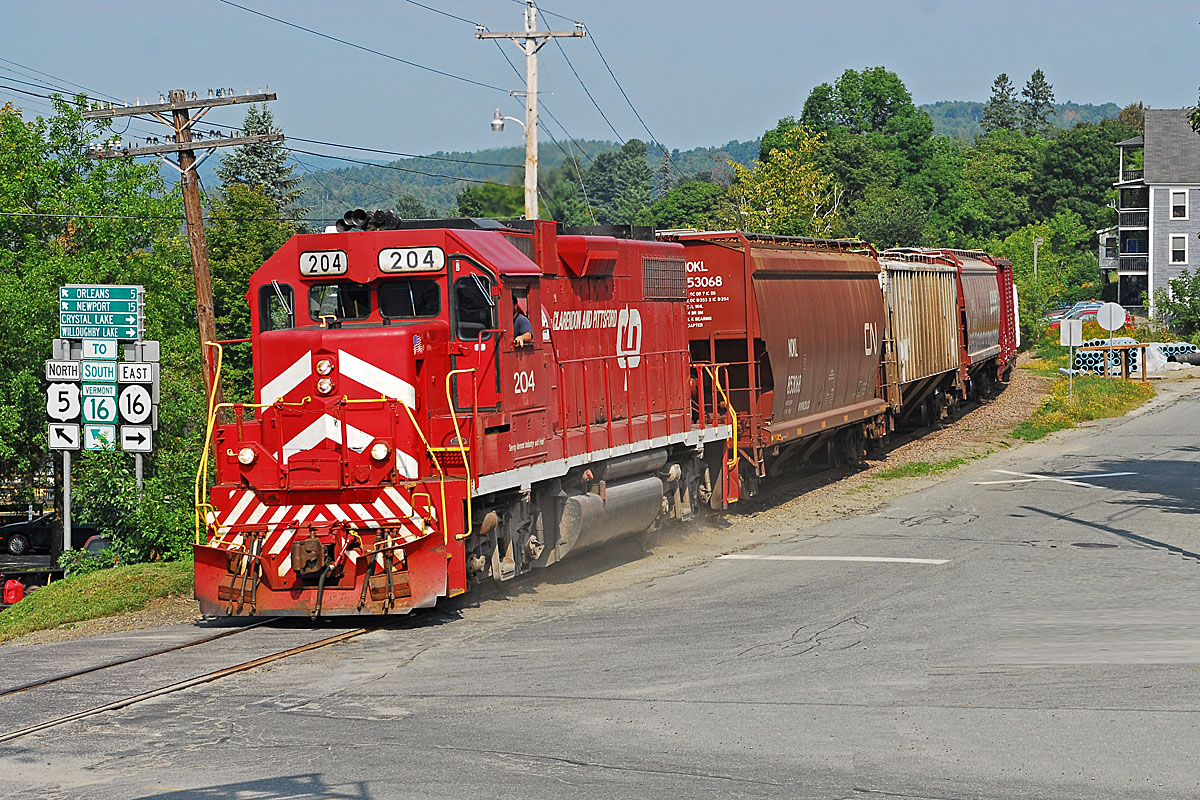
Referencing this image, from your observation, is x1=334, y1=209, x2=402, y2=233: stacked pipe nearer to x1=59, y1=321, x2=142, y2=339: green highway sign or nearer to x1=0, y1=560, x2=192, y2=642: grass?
x1=0, y1=560, x2=192, y2=642: grass

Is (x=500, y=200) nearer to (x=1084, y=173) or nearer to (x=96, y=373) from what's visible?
(x=96, y=373)

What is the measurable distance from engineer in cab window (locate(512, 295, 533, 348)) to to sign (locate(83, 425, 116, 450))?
10101 mm

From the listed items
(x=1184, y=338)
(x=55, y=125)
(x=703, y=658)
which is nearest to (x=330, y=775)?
(x=703, y=658)

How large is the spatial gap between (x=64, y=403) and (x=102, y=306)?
5.57ft

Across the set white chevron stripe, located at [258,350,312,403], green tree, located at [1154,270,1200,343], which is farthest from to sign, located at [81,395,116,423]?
green tree, located at [1154,270,1200,343]

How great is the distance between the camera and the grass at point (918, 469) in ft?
82.0

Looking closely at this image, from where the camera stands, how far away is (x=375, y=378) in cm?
1241

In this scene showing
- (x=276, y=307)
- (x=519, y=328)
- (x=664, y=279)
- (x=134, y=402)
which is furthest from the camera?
(x=134, y=402)

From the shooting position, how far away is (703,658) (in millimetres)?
10609

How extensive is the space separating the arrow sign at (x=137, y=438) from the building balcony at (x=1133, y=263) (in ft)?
273

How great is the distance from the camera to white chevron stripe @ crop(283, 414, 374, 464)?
1233 cm

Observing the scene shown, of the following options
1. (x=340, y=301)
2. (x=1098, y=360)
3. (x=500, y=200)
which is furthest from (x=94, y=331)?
(x=1098, y=360)

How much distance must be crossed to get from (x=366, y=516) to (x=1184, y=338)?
188 feet

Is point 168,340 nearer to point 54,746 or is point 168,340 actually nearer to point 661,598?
point 661,598
